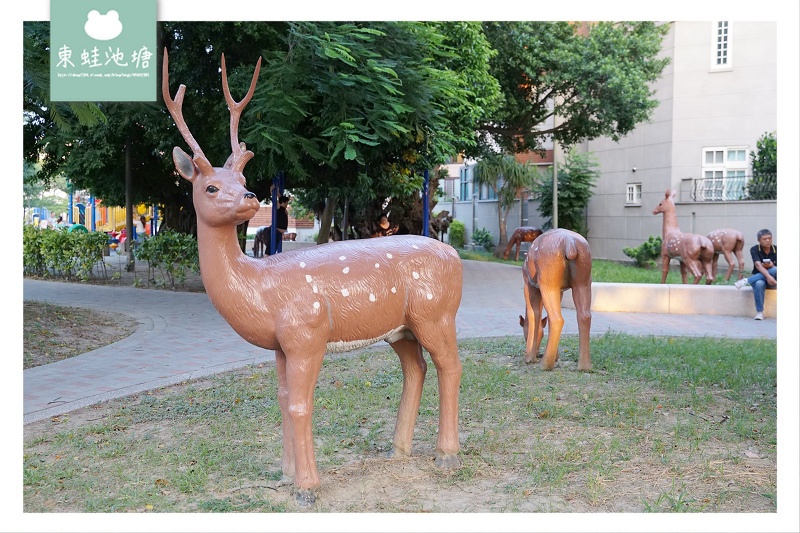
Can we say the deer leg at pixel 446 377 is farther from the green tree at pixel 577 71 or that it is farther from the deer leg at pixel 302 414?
the green tree at pixel 577 71

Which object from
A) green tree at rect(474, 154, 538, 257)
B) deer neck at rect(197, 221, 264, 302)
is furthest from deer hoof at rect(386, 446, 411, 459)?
green tree at rect(474, 154, 538, 257)

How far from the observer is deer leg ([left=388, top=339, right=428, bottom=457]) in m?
4.59

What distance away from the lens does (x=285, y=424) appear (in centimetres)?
420

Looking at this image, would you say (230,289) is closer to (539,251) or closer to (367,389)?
(367,389)

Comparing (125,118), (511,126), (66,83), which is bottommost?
(66,83)

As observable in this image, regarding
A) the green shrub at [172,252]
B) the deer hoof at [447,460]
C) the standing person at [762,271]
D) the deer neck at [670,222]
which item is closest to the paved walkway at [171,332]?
the standing person at [762,271]

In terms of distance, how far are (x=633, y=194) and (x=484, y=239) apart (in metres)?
7.68

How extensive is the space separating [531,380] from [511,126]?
15624 millimetres

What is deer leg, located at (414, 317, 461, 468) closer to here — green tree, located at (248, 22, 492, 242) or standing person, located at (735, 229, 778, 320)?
green tree, located at (248, 22, 492, 242)

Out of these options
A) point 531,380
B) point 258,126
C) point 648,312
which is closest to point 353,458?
point 531,380

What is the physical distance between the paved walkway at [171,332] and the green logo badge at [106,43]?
2744 mm

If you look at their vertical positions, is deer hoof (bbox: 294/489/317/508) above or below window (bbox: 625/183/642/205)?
below

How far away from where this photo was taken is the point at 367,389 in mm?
6566

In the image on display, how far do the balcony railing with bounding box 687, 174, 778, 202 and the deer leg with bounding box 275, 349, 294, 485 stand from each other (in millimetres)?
19967
